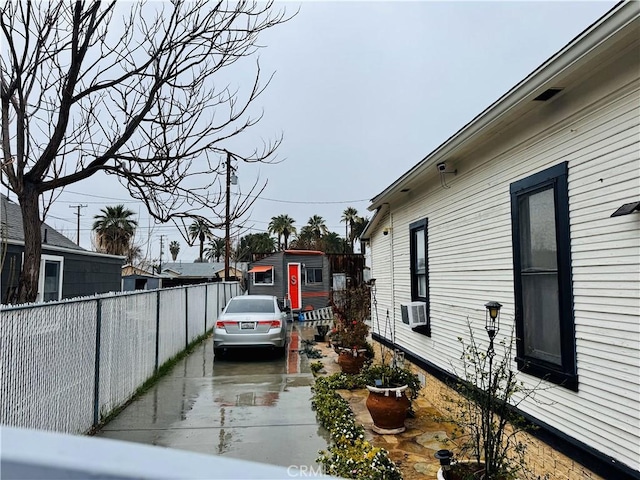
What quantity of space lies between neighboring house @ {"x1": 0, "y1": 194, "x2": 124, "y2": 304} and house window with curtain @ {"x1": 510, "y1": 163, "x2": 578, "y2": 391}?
31.2ft

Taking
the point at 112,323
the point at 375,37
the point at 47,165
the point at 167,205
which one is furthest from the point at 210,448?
the point at 375,37

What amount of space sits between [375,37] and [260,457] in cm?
587

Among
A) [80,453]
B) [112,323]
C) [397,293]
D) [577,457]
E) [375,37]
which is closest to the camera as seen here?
[80,453]

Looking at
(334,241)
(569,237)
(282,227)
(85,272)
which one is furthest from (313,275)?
(334,241)

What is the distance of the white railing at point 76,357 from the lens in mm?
3701

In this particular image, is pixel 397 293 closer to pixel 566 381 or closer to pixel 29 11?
pixel 566 381

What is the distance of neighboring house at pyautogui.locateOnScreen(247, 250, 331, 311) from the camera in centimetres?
2102

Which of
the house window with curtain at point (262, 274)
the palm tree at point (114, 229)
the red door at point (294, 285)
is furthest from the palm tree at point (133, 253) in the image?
the red door at point (294, 285)

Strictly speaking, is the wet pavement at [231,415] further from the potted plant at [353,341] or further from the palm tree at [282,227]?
the palm tree at [282,227]

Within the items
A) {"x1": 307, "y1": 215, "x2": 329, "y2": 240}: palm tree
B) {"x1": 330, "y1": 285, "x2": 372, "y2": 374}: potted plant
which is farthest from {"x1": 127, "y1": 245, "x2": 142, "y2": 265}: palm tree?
{"x1": 330, "y1": 285, "x2": 372, "y2": 374}: potted plant

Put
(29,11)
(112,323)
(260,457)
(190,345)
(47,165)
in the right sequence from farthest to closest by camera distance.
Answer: (190,345) → (112,323) → (260,457) → (47,165) → (29,11)

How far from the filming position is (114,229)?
34219 millimetres

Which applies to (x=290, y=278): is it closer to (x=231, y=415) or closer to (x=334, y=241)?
(x=231, y=415)

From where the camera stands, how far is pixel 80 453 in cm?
66
